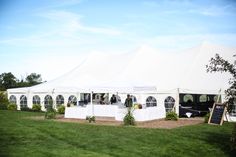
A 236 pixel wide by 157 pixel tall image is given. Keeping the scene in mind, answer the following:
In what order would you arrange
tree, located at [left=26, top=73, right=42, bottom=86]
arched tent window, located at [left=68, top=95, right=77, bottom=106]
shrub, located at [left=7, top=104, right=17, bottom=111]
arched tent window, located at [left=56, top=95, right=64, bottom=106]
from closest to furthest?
arched tent window, located at [left=68, top=95, right=77, bottom=106] → arched tent window, located at [left=56, top=95, right=64, bottom=106] → shrub, located at [left=7, top=104, right=17, bottom=111] → tree, located at [left=26, top=73, right=42, bottom=86]

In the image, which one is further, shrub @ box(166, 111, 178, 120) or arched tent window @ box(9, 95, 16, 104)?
arched tent window @ box(9, 95, 16, 104)

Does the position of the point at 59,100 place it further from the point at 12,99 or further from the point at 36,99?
the point at 12,99

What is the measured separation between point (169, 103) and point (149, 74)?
116 inches

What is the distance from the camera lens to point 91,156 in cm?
916

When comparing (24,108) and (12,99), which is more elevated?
(12,99)

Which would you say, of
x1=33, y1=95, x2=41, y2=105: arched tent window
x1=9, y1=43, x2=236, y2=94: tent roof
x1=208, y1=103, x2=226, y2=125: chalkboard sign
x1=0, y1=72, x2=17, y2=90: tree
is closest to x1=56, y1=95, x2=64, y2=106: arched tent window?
x1=9, y1=43, x2=236, y2=94: tent roof

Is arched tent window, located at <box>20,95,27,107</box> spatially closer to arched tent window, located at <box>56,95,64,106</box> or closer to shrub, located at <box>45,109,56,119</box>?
arched tent window, located at <box>56,95,64,106</box>

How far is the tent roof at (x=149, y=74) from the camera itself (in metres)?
→ 19.0

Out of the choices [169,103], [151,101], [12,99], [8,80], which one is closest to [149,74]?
[151,101]

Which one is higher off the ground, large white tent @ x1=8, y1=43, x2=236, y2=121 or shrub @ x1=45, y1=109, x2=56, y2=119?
large white tent @ x1=8, y1=43, x2=236, y2=121

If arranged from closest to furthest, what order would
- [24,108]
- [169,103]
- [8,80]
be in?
[169,103]
[24,108]
[8,80]

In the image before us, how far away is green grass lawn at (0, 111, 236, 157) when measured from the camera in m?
9.70

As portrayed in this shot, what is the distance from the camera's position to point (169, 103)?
66.0 feet

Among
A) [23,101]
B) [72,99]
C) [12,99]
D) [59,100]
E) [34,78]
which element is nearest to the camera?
[72,99]
